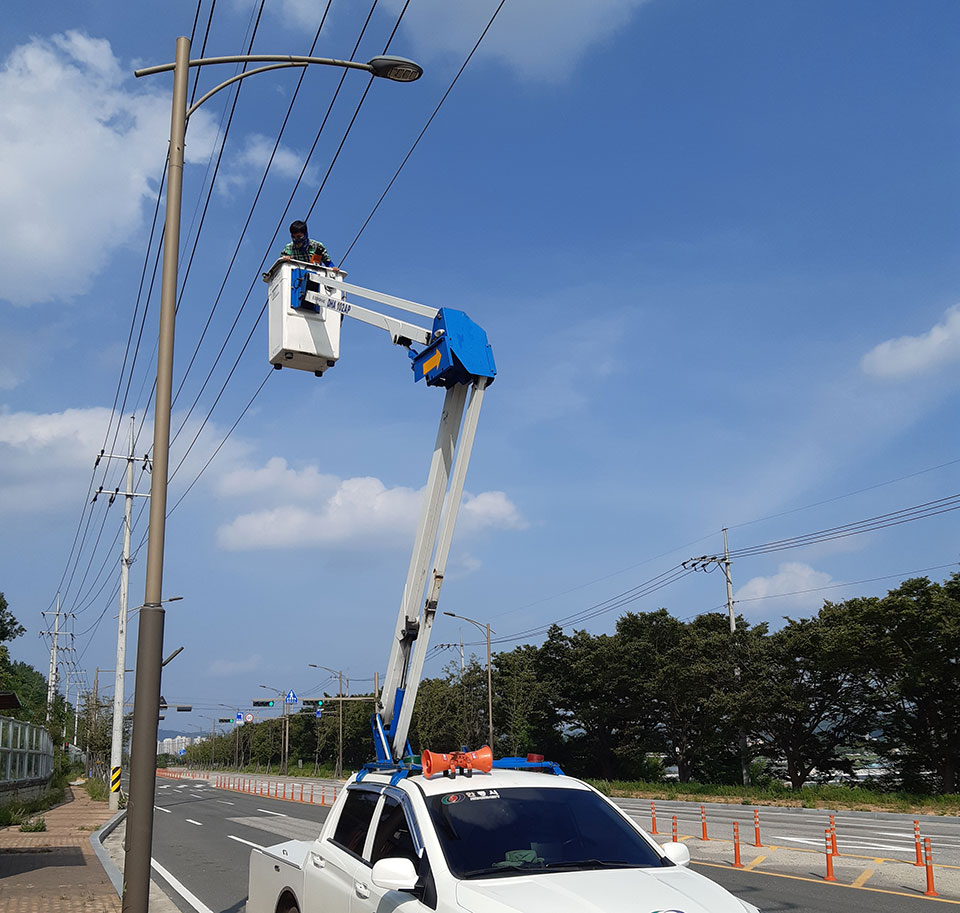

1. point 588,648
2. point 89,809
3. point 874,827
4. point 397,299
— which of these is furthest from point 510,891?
point 588,648

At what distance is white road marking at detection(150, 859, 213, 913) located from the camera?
12188 millimetres

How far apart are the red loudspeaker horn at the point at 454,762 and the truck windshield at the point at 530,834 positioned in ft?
1.19

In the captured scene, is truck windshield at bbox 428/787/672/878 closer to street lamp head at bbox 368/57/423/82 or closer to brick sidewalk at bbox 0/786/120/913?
street lamp head at bbox 368/57/423/82

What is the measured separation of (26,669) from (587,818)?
6304 inches

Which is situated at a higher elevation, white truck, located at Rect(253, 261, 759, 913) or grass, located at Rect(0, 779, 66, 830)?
white truck, located at Rect(253, 261, 759, 913)

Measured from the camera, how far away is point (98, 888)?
13.7 meters

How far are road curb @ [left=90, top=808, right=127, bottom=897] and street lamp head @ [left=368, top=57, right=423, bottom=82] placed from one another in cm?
1137

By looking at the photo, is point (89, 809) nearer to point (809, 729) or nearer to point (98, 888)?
point (98, 888)

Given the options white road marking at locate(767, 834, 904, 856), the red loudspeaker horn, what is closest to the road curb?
the red loudspeaker horn

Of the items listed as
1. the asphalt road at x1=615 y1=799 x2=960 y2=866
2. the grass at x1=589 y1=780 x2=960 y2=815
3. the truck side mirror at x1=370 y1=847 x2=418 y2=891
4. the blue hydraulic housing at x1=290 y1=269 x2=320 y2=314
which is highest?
the blue hydraulic housing at x1=290 y1=269 x2=320 y2=314

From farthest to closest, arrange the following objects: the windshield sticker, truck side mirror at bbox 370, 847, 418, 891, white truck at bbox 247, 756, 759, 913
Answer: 1. the windshield sticker
2. truck side mirror at bbox 370, 847, 418, 891
3. white truck at bbox 247, 756, 759, 913

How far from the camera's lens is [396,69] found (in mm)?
8703

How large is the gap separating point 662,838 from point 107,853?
39.5 feet

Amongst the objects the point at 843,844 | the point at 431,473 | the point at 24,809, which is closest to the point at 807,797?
the point at 843,844
